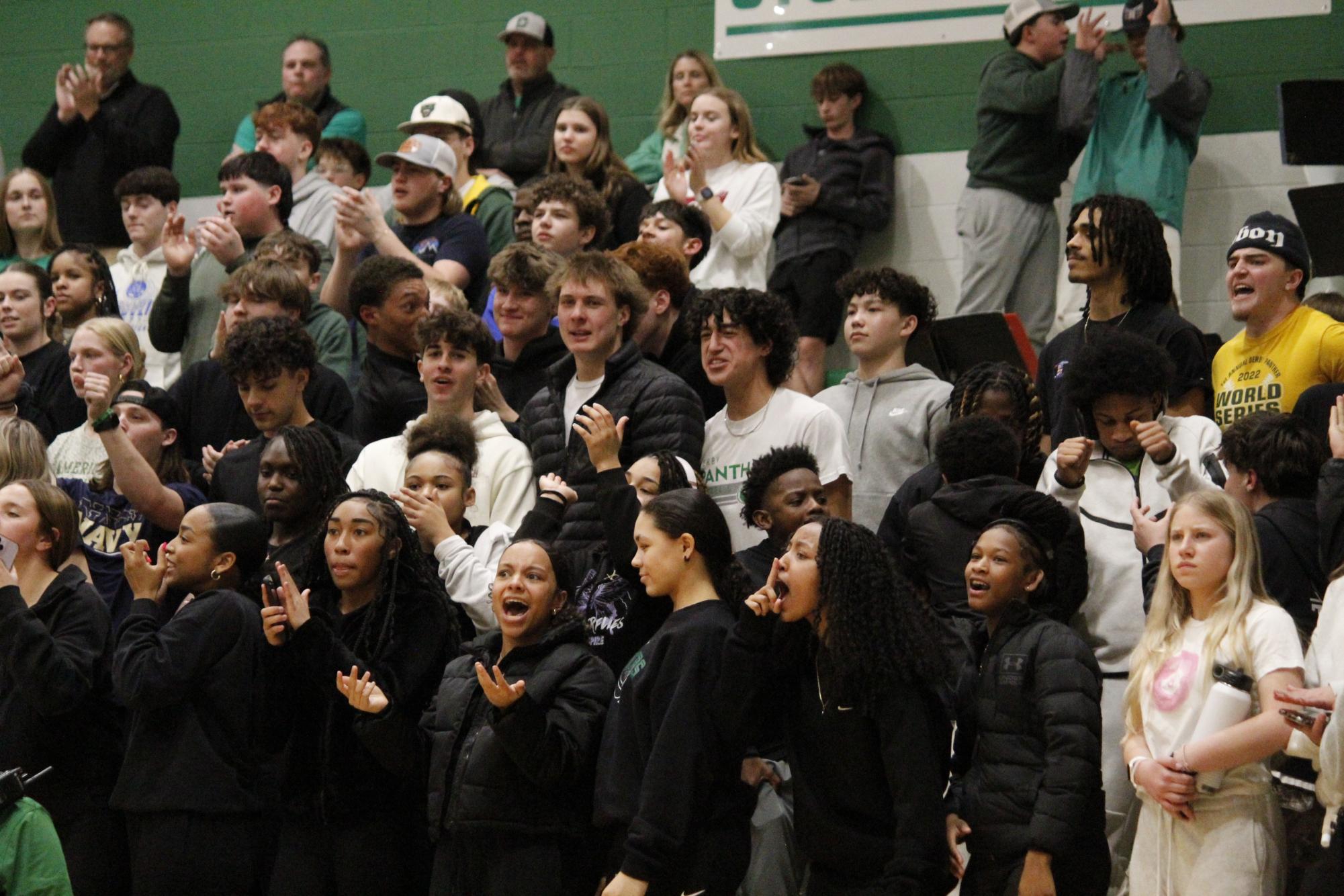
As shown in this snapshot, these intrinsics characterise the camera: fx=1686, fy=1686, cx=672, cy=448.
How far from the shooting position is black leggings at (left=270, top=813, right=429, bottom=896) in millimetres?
4352

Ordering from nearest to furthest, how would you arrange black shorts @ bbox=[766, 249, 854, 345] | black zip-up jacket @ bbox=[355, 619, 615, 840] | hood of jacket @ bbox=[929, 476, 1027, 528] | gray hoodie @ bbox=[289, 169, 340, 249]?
black zip-up jacket @ bbox=[355, 619, 615, 840]
hood of jacket @ bbox=[929, 476, 1027, 528]
black shorts @ bbox=[766, 249, 854, 345]
gray hoodie @ bbox=[289, 169, 340, 249]

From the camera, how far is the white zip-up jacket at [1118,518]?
14.8 feet

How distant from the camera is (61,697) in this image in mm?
4730

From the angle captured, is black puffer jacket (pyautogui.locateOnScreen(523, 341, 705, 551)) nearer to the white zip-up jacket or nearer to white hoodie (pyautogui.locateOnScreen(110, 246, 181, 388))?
the white zip-up jacket

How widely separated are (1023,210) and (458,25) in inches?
141

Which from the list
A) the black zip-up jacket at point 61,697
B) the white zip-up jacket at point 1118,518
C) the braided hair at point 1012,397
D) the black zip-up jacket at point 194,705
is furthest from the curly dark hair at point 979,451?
the black zip-up jacket at point 61,697

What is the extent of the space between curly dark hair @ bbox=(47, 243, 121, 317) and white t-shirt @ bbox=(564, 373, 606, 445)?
294 centimetres

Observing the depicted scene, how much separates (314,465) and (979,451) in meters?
1.94

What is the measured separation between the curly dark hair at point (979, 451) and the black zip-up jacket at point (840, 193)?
3.26m

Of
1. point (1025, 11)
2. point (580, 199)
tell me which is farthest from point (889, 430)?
point (1025, 11)

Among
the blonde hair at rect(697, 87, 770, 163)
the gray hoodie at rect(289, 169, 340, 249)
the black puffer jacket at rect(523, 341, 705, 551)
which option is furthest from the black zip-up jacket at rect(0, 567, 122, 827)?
the blonde hair at rect(697, 87, 770, 163)

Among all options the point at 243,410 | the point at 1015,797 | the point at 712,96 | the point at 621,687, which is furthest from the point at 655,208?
the point at 1015,797

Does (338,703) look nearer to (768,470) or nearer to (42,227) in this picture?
(768,470)

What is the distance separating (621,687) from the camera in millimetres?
4133
